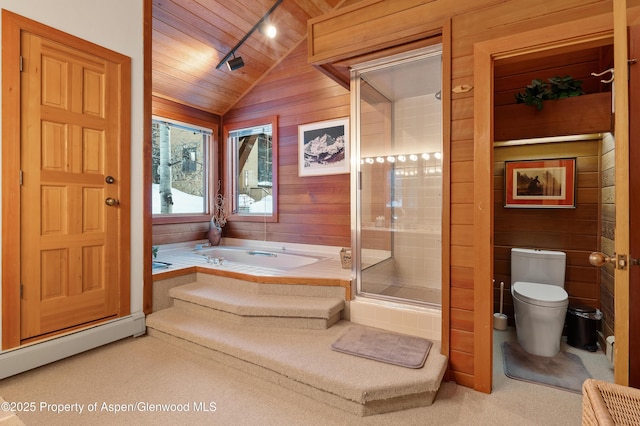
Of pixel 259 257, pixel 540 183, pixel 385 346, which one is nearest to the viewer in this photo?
pixel 385 346

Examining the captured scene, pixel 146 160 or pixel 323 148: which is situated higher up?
pixel 323 148

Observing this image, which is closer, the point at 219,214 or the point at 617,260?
the point at 617,260

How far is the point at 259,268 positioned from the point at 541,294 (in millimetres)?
2456

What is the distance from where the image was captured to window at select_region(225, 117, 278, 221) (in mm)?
4297

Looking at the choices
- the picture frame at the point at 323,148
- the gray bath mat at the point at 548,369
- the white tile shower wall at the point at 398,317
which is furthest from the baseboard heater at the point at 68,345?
the gray bath mat at the point at 548,369

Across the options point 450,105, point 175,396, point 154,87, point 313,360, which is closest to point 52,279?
point 175,396

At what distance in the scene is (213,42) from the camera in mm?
3625

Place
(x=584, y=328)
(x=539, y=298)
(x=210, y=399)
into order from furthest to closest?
(x=584, y=328)
(x=539, y=298)
(x=210, y=399)

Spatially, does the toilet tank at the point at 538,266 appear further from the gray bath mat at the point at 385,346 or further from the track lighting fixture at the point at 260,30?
the track lighting fixture at the point at 260,30

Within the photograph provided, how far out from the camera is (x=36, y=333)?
6.98 feet

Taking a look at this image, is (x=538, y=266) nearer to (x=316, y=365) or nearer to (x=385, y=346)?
(x=385, y=346)

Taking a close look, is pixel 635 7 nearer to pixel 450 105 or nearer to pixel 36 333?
pixel 450 105

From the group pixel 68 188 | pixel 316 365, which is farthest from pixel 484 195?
pixel 68 188

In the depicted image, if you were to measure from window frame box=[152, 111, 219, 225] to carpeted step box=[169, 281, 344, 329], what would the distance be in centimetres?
152
